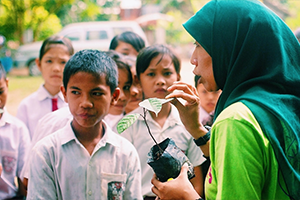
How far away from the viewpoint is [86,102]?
86.3 inches

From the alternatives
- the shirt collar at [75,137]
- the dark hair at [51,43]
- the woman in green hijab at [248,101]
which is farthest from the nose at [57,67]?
the woman in green hijab at [248,101]

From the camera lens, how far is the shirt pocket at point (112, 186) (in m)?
2.17

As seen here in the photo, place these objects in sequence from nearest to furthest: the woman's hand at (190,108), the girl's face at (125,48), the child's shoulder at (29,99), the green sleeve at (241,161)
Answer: the green sleeve at (241,161) → the woman's hand at (190,108) → the child's shoulder at (29,99) → the girl's face at (125,48)

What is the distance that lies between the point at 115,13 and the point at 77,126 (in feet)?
113

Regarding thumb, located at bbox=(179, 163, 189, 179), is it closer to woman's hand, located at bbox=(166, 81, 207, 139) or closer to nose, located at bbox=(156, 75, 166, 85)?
woman's hand, located at bbox=(166, 81, 207, 139)

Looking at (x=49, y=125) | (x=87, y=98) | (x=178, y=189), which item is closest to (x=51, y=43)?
(x=49, y=125)

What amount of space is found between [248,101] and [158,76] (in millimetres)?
1751

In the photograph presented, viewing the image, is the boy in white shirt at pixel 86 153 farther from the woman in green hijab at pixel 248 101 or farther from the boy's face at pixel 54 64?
the boy's face at pixel 54 64

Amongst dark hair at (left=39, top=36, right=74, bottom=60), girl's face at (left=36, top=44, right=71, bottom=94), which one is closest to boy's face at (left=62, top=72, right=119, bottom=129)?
girl's face at (left=36, top=44, right=71, bottom=94)

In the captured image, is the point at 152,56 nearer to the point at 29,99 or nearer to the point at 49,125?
the point at 49,125

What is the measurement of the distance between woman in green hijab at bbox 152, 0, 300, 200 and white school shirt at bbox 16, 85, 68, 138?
1.98 metres

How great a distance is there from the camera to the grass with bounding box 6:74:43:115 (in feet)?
32.6

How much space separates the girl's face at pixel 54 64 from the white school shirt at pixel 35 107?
0.13 m

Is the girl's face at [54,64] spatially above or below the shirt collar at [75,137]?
above
